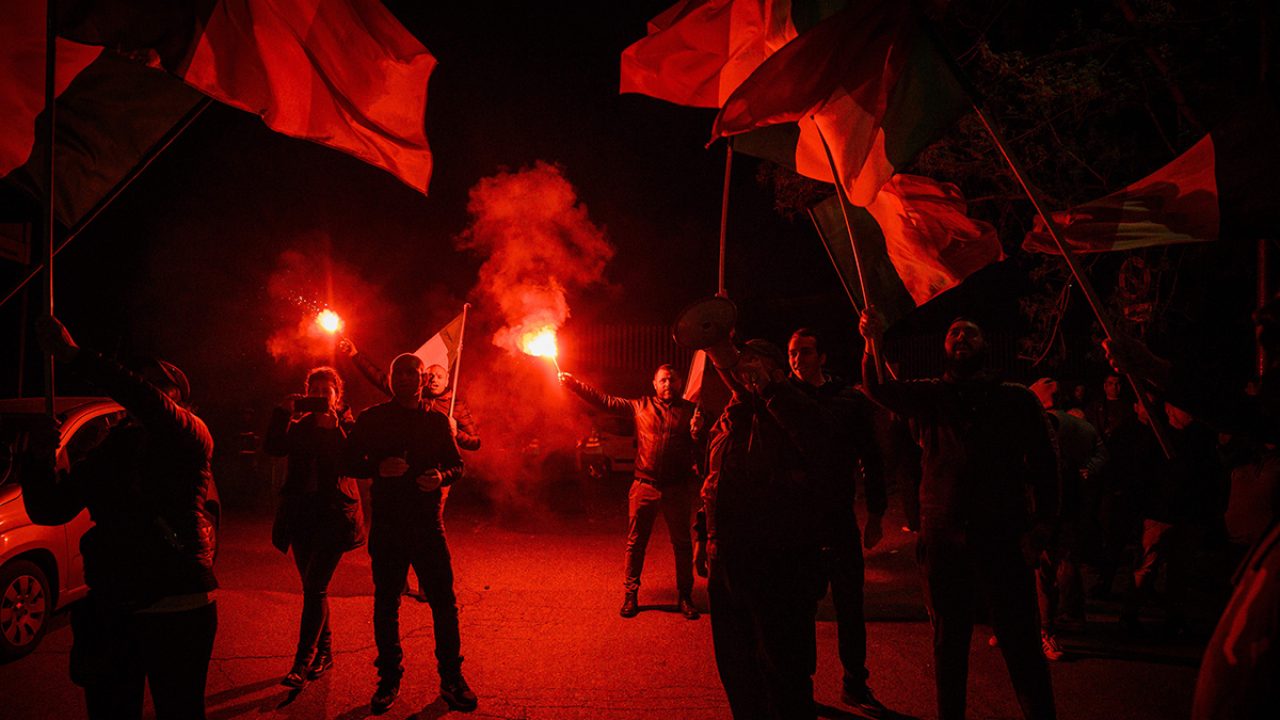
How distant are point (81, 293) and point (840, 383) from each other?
844 inches

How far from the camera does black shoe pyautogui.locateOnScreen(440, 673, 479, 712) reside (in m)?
4.46

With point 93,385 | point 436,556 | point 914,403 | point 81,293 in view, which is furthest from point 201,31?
point 81,293

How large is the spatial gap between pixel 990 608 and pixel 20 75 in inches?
213

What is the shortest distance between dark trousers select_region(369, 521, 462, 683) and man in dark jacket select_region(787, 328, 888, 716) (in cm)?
242

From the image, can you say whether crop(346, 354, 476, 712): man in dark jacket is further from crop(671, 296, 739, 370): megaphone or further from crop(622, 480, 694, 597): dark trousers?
crop(622, 480, 694, 597): dark trousers

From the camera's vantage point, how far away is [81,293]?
19062 mm

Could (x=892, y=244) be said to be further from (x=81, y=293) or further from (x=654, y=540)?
(x=81, y=293)

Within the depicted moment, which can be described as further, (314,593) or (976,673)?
(976,673)

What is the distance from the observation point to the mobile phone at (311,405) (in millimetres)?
5199

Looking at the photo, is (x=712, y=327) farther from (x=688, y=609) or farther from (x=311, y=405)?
(x=688, y=609)

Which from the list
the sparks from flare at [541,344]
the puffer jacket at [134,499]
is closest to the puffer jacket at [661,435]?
the sparks from flare at [541,344]

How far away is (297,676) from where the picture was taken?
4.70 metres

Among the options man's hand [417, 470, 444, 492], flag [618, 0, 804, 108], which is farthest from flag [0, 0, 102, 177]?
flag [618, 0, 804, 108]

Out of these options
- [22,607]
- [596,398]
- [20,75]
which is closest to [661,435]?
[596,398]
